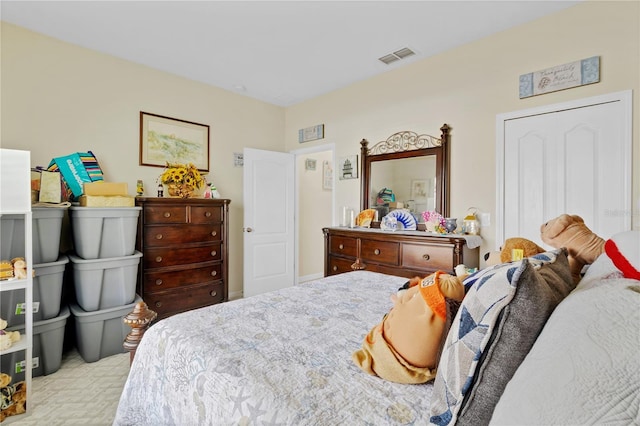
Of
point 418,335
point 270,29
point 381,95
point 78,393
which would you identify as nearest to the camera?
point 418,335

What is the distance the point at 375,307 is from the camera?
1.57m

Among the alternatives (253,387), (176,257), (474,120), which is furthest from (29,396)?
(474,120)

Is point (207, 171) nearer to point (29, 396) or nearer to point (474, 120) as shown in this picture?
point (29, 396)

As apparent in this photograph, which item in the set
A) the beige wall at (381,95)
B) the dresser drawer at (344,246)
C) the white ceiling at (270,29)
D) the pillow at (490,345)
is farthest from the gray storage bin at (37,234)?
the pillow at (490,345)

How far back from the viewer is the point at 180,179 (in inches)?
134

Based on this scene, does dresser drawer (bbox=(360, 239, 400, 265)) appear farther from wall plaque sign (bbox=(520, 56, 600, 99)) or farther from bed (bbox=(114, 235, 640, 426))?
wall plaque sign (bbox=(520, 56, 600, 99))

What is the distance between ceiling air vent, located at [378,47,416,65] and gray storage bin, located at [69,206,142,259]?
282cm

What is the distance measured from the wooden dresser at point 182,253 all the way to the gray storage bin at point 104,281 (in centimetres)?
30

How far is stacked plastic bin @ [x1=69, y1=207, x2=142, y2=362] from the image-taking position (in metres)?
2.50

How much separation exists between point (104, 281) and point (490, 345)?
293 cm

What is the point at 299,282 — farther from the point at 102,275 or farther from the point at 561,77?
the point at 561,77

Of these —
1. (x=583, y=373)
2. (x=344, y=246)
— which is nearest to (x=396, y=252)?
(x=344, y=246)

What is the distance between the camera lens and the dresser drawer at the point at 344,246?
11.1 feet

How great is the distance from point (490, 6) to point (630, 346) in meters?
2.77
